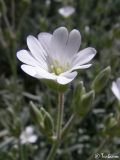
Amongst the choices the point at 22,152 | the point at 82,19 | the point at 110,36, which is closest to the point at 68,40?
the point at 22,152

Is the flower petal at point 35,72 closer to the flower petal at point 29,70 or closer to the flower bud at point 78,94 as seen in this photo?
the flower petal at point 29,70

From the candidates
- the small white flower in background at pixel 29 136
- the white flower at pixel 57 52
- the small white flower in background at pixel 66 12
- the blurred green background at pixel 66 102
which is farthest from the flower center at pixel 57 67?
the small white flower in background at pixel 66 12

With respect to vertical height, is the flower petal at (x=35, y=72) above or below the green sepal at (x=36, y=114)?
above

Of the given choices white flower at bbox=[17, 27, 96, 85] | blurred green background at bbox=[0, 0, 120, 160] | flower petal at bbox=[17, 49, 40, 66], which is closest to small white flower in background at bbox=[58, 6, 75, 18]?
blurred green background at bbox=[0, 0, 120, 160]

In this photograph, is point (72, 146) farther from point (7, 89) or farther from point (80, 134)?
point (7, 89)

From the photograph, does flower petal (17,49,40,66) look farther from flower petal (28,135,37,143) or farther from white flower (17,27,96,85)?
flower petal (28,135,37,143)

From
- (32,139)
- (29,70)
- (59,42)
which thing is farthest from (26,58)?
(32,139)

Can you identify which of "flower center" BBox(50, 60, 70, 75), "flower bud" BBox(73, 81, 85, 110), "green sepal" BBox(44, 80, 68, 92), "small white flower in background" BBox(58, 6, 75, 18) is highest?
"small white flower in background" BBox(58, 6, 75, 18)
